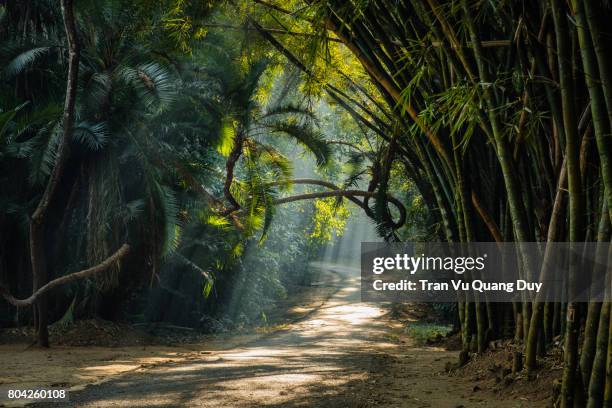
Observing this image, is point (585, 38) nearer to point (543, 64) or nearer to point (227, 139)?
point (543, 64)

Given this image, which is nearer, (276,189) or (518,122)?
(518,122)

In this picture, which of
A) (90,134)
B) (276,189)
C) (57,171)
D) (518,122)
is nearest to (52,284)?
(57,171)

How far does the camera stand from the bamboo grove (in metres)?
4.32

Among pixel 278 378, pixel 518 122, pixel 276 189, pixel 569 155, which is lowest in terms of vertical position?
pixel 278 378

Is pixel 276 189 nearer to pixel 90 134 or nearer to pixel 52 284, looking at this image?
pixel 90 134

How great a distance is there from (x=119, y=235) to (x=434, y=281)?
7228mm

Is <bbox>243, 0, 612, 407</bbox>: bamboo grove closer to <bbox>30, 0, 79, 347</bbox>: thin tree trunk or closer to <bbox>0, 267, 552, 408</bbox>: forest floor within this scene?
<bbox>0, 267, 552, 408</bbox>: forest floor

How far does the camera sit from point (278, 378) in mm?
6480

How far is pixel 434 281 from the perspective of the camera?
15.8 meters

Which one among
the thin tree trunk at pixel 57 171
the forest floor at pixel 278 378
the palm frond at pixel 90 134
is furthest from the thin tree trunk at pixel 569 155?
the palm frond at pixel 90 134

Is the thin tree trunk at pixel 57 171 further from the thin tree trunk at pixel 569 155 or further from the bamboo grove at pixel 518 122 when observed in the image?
the thin tree trunk at pixel 569 155

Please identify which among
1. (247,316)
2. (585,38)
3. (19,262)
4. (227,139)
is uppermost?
(227,139)

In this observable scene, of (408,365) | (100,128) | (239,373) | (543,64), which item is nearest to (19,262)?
(100,128)

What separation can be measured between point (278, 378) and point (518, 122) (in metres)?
3.12
